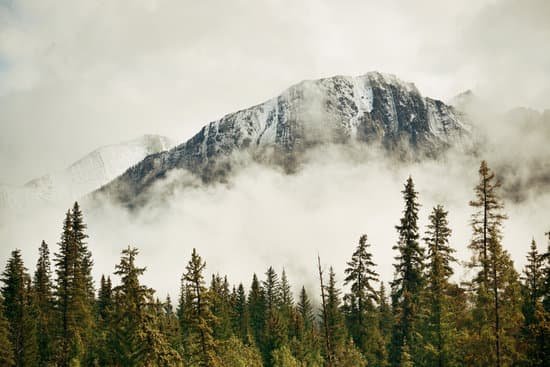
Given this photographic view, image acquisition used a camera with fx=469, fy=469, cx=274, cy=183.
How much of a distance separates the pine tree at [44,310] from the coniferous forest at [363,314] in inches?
6.6

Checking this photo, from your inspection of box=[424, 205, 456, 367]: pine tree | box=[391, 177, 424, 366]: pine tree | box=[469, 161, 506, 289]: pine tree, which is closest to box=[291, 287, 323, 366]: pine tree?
box=[391, 177, 424, 366]: pine tree

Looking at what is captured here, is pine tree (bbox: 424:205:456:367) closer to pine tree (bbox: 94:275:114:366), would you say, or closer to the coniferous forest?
the coniferous forest

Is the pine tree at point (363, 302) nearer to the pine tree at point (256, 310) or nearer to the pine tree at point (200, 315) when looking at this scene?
the pine tree at point (200, 315)

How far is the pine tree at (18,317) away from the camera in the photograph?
151 ft

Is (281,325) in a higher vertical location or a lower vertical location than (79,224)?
lower

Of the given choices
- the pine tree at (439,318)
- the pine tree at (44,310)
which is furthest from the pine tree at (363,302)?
the pine tree at (44,310)

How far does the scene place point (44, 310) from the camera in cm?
5794

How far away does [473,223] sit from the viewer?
27656 millimetres

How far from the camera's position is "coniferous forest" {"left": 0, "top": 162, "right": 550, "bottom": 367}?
89.9 ft

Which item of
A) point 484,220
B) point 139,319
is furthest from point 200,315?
point 484,220

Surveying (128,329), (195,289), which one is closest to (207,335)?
(195,289)

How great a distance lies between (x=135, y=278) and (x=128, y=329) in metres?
3.56

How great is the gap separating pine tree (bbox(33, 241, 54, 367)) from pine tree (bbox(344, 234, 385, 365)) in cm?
2923

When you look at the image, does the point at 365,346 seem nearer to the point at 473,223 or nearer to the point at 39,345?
the point at 473,223
